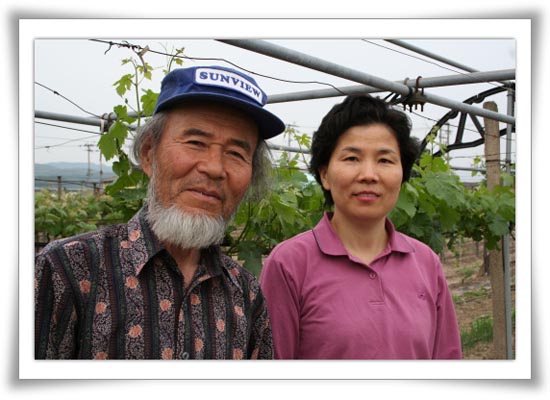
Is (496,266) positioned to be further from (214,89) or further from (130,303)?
(130,303)

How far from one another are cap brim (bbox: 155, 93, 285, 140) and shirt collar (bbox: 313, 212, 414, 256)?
334mm

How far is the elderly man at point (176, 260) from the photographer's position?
1.23 m

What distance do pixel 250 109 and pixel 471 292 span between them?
8037mm

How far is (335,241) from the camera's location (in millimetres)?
1600

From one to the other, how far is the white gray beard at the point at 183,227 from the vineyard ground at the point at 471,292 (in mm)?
3632

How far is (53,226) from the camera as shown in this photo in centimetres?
346

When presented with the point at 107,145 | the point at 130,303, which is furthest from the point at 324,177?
the point at 107,145

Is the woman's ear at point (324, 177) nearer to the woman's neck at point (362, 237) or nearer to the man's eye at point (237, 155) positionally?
the woman's neck at point (362, 237)

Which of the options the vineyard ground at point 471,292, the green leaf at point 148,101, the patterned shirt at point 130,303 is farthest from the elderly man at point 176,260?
the vineyard ground at point 471,292
